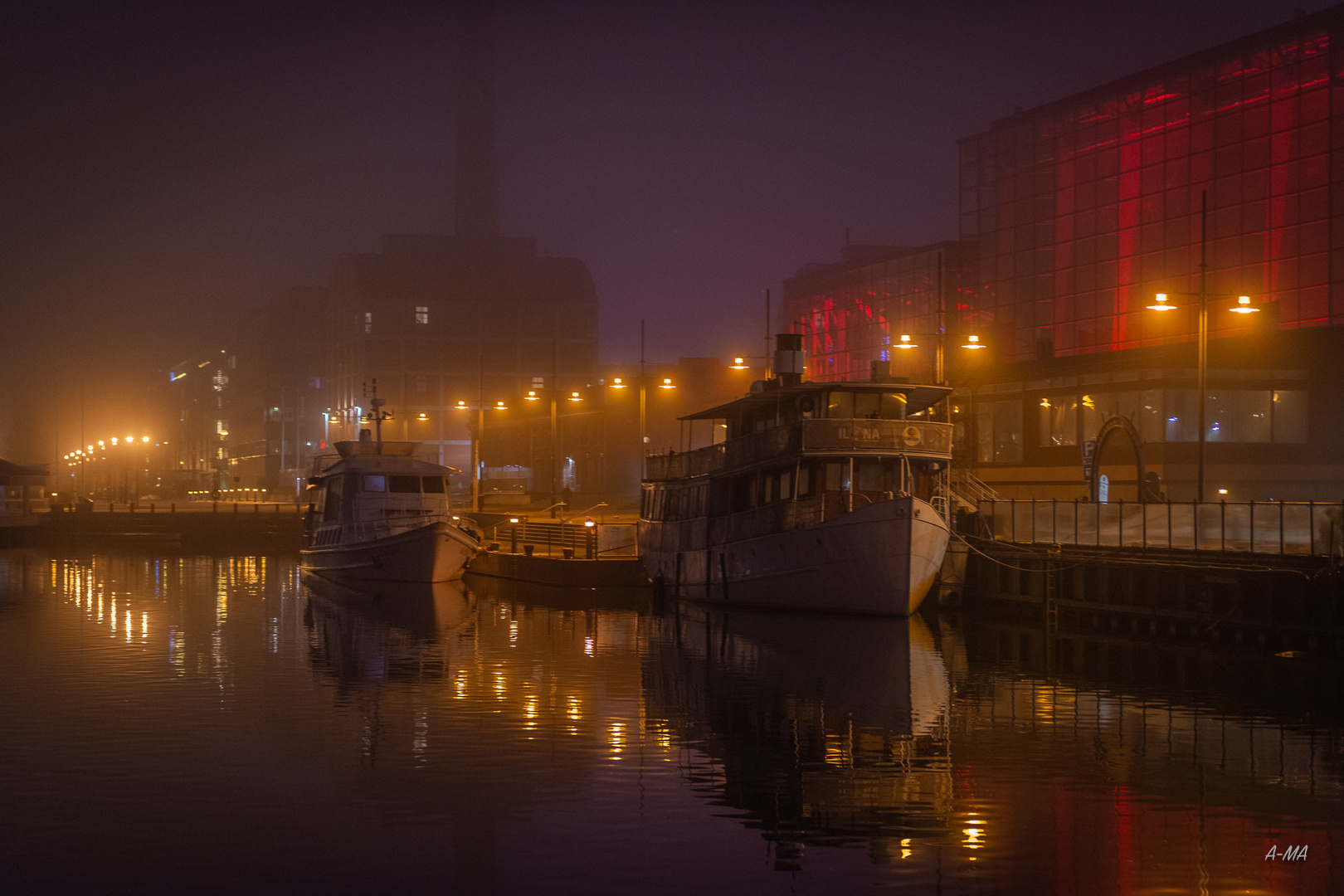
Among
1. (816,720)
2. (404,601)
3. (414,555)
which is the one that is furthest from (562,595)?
(816,720)

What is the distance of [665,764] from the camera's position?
20.2 metres

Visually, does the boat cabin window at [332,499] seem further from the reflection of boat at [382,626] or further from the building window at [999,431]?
the building window at [999,431]

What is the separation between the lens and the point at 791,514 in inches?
1603

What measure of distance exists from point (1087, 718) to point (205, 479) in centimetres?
17448

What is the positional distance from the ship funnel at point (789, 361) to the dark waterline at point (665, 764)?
1240cm

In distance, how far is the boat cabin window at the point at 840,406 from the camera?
41.4 metres

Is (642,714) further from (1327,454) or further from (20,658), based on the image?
(1327,454)

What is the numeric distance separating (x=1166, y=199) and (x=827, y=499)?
56.6 m

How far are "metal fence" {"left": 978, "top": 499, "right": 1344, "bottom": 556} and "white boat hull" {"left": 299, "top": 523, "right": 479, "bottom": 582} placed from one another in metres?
22.1

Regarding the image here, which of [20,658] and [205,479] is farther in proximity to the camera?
[205,479]

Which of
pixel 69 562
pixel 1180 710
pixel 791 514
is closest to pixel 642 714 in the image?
pixel 1180 710

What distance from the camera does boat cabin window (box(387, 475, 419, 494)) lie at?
57906mm

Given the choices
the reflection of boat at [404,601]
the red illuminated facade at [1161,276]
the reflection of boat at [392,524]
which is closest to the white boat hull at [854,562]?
the reflection of boat at [404,601]

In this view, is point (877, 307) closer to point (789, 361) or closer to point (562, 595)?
point (562, 595)
